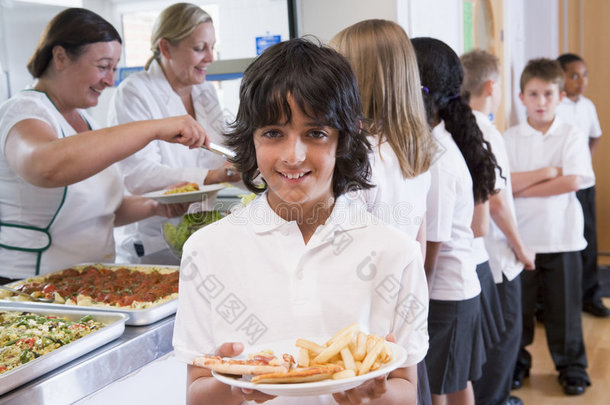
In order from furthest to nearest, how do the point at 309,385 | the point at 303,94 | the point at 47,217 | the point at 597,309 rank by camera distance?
the point at 597,309
the point at 47,217
the point at 303,94
the point at 309,385

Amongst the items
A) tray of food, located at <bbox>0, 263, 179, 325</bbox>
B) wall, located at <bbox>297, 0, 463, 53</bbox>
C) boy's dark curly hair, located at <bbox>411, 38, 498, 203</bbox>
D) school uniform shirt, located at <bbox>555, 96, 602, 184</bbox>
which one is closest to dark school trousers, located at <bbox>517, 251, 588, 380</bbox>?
boy's dark curly hair, located at <bbox>411, 38, 498, 203</bbox>

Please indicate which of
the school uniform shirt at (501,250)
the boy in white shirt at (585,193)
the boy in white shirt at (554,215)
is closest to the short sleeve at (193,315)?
the school uniform shirt at (501,250)

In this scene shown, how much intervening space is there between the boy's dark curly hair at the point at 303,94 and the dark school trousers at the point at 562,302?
Answer: 2.19 m

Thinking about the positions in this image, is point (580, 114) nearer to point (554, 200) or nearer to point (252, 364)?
point (554, 200)

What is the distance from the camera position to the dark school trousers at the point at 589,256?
413cm

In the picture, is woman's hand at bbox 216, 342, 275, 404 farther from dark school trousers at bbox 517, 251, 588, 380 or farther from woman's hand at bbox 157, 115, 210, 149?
dark school trousers at bbox 517, 251, 588, 380

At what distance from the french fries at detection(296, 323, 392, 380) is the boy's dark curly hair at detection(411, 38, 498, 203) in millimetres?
1260

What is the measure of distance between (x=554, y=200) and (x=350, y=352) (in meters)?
2.44

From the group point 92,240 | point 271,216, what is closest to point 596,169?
point 92,240

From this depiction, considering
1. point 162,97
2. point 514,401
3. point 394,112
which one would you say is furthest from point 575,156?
point 162,97

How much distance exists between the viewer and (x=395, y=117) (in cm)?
160

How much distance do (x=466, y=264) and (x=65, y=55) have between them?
1.34 meters

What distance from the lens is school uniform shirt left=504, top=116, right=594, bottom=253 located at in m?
2.93

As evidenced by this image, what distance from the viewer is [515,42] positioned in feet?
15.3
